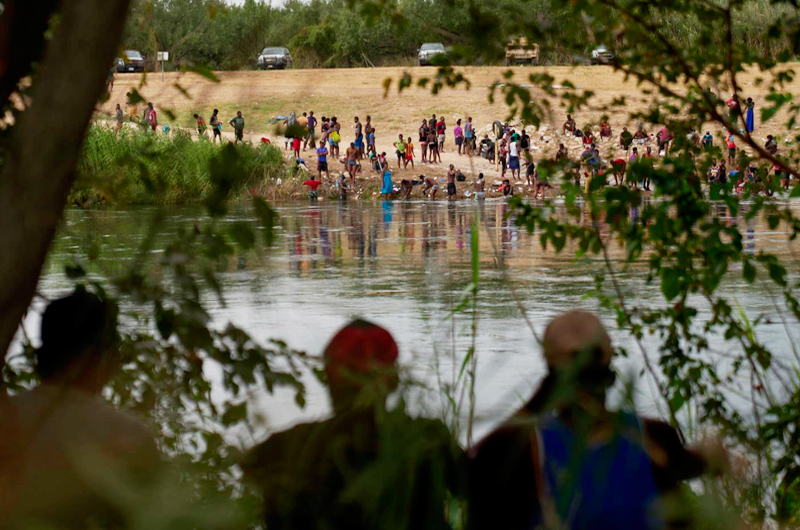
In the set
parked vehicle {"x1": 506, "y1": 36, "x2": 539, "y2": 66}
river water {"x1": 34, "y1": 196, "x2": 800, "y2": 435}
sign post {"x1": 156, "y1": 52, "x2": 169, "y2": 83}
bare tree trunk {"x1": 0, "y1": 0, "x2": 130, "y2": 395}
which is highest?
parked vehicle {"x1": 506, "y1": 36, "x2": 539, "y2": 66}

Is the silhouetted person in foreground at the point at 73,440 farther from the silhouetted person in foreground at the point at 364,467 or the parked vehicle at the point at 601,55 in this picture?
the parked vehicle at the point at 601,55

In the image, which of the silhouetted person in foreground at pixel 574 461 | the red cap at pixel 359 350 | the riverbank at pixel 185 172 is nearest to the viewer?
the silhouetted person in foreground at pixel 574 461

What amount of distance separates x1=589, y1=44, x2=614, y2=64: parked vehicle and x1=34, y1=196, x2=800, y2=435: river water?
864 mm

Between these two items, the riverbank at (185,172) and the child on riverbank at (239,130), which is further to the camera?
the child on riverbank at (239,130)

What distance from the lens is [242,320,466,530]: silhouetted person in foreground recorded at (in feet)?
4.47

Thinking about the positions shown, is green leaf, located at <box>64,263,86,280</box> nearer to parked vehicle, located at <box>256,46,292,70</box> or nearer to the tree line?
the tree line

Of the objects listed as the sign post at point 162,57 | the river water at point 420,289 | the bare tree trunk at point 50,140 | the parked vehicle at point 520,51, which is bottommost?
the river water at point 420,289

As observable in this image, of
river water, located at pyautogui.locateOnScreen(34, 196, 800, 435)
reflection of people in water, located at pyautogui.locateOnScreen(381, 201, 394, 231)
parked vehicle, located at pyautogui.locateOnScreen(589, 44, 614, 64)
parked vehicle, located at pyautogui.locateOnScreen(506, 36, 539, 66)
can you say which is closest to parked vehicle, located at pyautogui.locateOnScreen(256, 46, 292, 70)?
river water, located at pyautogui.locateOnScreen(34, 196, 800, 435)

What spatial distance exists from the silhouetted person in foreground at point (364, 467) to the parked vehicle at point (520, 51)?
2.74 metres

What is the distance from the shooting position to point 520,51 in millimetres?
4445

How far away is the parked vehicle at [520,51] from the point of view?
4.29m

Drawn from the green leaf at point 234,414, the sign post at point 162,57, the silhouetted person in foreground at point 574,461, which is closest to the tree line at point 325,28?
the sign post at point 162,57

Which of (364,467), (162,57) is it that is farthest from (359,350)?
(162,57)

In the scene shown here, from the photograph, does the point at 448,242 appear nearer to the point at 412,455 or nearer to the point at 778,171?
the point at 778,171
